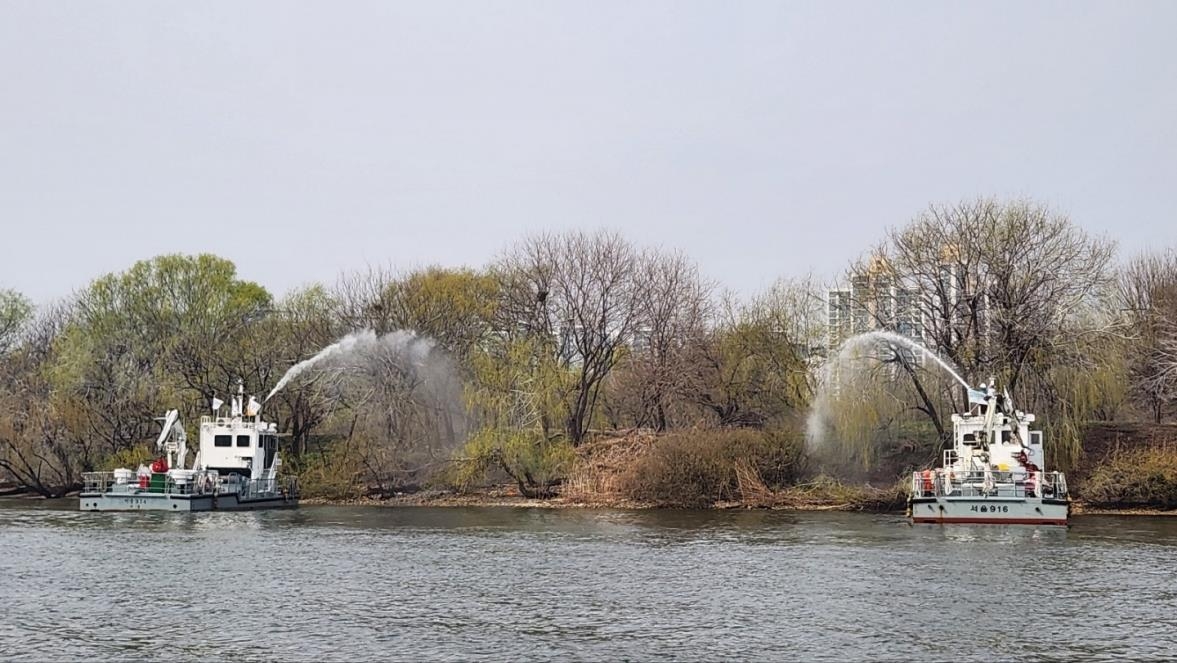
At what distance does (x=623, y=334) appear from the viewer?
7225 cm

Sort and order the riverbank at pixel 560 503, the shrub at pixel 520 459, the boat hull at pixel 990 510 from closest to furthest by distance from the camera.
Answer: the boat hull at pixel 990 510
the riverbank at pixel 560 503
the shrub at pixel 520 459

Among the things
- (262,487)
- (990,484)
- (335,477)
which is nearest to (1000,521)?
(990,484)

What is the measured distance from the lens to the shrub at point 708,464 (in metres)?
60.0

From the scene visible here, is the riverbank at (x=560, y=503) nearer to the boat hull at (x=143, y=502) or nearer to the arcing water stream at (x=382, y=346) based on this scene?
the arcing water stream at (x=382, y=346)

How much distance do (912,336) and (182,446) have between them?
37.9 m

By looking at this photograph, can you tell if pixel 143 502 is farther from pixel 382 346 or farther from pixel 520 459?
pixel 520 459

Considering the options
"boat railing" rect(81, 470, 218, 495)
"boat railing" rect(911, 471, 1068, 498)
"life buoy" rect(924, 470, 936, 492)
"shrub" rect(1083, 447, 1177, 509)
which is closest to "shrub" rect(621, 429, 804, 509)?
"life buoy" rect(924, 470, 936, 492)

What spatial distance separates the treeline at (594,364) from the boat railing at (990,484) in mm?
7064

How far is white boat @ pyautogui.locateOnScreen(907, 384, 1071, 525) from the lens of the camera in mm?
46656

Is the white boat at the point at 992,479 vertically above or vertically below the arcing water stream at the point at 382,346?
below

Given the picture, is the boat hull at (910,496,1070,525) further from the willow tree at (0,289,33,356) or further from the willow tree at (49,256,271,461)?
the willow tree at (0,289,33,356)

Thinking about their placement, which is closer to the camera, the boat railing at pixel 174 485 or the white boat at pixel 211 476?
the white boat at pixel 211 476

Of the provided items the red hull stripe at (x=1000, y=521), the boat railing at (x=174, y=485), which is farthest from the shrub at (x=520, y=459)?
the red hull stripe at (x=1000, y=521)

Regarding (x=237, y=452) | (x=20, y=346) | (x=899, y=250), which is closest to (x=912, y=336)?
(x=899, y=250)
